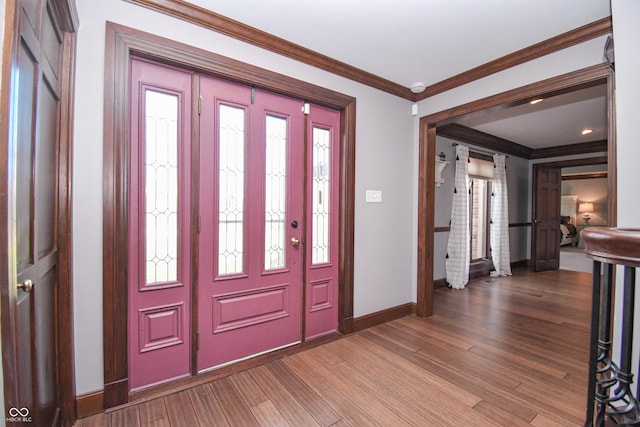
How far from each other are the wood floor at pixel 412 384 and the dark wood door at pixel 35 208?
63 centimetres

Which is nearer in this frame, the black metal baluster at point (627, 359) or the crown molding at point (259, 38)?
the black metal baluster at point (627, 359)

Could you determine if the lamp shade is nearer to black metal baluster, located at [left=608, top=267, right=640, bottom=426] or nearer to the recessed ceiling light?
the recessed ceiling light


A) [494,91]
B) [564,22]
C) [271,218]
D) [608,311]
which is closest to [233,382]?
[271,218]

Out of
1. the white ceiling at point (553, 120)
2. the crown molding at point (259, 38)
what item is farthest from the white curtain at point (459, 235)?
the crown molding at point (259, 38)

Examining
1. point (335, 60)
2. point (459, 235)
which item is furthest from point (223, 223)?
point (459, 235)

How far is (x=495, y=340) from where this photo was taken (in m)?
2.67

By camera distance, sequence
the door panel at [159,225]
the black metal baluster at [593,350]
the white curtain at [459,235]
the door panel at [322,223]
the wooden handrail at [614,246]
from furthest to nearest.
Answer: the white curtain at [459,235]
the door panel at [322,223]
the door panel at [159,225]
the black metal baluster at [593,350]
the wooden handrail at [614,246]

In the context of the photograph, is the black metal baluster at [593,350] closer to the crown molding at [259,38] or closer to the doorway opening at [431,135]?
the doorway opening at [431,135]

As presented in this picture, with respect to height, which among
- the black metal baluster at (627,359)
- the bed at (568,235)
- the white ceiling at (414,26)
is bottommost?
the bed at (568,235)

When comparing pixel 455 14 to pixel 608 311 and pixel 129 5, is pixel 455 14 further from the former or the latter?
pixel 129 5

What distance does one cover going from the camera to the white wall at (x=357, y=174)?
5.32ft

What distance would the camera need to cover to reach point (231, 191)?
2.17m

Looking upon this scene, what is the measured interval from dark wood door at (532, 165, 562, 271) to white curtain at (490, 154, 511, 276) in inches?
41.3

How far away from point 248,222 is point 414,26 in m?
1.92
